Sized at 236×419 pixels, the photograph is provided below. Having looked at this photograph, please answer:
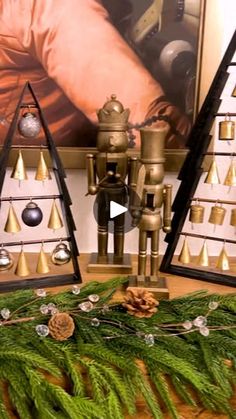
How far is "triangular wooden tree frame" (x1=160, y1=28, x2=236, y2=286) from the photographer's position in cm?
93

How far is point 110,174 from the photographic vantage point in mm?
971

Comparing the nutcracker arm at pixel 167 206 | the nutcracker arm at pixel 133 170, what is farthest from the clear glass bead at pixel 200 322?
the nutcracker arm at pixel 133 170

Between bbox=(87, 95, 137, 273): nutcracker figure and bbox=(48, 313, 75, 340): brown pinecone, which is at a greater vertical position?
bbox=(87, 95, 137, 273): nutcracker figure

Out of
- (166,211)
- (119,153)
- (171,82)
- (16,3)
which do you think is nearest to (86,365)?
(166,211)

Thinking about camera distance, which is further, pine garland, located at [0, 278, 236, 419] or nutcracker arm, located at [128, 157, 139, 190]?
nutcracker arm, located at [128, 157, 139, 190]

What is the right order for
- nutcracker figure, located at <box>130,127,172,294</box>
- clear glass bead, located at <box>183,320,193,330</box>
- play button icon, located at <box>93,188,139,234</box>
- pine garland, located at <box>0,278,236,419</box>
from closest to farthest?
pine garland, located at <box>0,278,236,419</box> → clear glass bead, located at <box>183,320,193,330</box> → nutcracker figure, located at <box>130,127,172,294</box> → play button icon, located at <box>93,188,139,234</box>

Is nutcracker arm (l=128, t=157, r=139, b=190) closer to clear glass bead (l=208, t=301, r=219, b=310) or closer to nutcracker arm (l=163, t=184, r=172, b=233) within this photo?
nutcracker arm (l=163, t=184, r=172, b=233)

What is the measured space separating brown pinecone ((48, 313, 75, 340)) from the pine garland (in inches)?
0.4

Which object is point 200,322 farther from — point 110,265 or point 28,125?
point 28,125

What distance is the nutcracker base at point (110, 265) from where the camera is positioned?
3.33 feet

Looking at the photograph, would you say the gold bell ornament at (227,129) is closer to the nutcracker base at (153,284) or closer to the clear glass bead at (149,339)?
the nutcracker base at (153,284)

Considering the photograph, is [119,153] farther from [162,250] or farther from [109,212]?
[162,250]

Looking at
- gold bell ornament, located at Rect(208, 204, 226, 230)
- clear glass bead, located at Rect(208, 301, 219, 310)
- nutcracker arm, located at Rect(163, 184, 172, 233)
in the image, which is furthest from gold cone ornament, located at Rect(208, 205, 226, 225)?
clear glass bead, located at Rect(208, 301, 219, 310)

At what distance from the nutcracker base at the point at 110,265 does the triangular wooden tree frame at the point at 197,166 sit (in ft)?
0.28
